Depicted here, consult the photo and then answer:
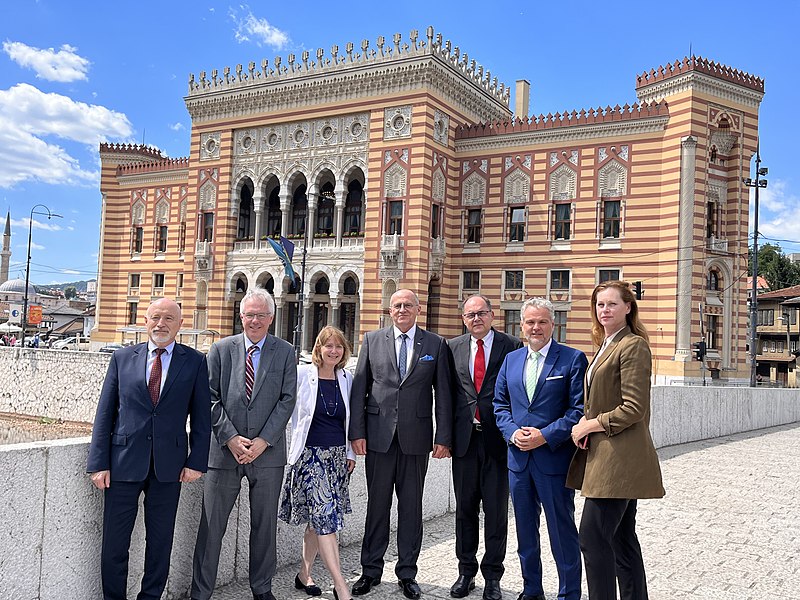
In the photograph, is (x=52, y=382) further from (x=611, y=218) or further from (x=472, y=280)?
(x=611, y=218)

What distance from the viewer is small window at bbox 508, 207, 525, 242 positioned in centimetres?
3056

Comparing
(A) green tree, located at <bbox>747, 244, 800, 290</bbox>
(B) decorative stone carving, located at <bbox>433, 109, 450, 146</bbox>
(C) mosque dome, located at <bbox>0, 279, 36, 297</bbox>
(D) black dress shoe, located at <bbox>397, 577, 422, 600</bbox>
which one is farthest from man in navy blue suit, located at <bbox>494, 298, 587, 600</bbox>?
(C) mosque dome, located at <bbox>0, 279, 36, 297</bbox>

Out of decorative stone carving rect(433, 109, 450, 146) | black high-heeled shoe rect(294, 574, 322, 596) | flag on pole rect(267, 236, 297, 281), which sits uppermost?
decorative stone carving rect(433, 109, 450, 146)

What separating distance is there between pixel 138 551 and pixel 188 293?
109ft

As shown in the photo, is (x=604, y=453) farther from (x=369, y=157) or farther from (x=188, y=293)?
(x=188, y=293)

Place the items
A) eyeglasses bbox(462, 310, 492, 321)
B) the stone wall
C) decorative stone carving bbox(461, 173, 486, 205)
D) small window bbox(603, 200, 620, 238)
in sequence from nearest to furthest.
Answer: eyeglasses bbox(462, 310, 492, 321) → the stone wall → small window bbox(603, 200, 620, 238) → decorative stone carving bbox(461, 173, 486, 205)

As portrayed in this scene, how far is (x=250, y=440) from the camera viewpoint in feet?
16.3

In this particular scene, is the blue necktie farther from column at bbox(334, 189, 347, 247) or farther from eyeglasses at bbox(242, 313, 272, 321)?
column at bbox(334, 189, 347, 247)

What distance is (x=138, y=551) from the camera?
4820mm

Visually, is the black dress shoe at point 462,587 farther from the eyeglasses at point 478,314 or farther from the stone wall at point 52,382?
the stone wall at point 52,382

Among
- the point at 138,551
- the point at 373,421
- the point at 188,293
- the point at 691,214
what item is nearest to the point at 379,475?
the point at 373,421

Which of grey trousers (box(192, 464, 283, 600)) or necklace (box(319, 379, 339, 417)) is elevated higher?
necklace (box(319, 379, 339, 417))

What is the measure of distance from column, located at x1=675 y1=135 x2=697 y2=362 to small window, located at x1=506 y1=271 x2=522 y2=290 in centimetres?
667

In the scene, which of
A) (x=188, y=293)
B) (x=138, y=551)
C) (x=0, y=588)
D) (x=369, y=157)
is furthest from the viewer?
(x=188, y=293)
